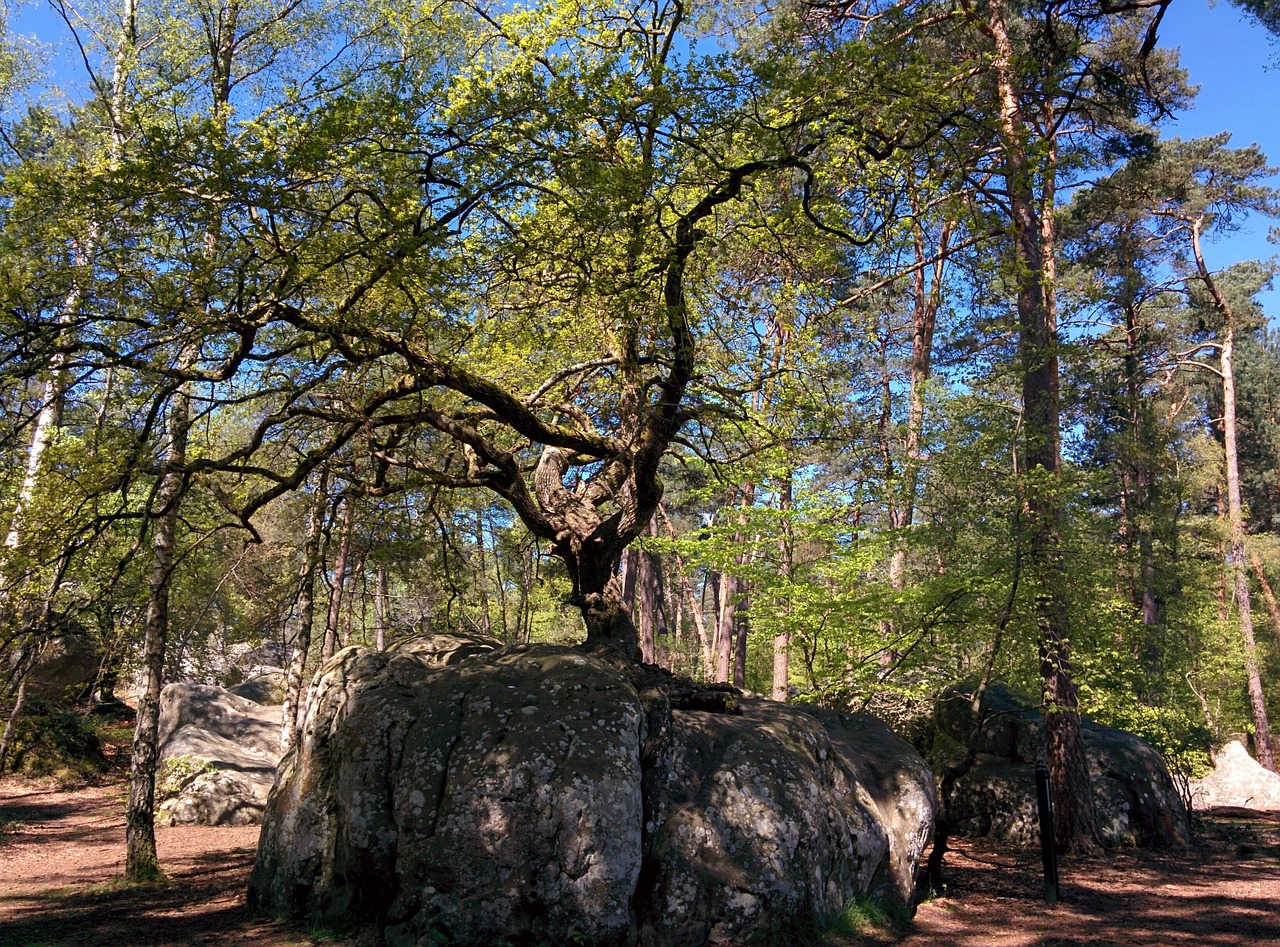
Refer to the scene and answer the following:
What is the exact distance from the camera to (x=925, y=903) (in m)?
7.88

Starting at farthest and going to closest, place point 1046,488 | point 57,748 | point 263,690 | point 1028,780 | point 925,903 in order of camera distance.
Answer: point 263,690, point 57,748, point 1028,780, point 1046,488, point 925,903

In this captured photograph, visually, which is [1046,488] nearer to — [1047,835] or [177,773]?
[1047,835]

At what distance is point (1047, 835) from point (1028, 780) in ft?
14.8

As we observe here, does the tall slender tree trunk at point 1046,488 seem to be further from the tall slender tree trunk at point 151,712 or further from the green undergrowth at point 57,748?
the green undergrowth at point 57,748

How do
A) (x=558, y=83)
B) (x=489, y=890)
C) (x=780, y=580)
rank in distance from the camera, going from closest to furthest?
(x=489, y=890), (x=558, y=83), (x=780, y=580)

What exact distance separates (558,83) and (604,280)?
1539mm

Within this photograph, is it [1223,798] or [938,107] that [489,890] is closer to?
[938,107]

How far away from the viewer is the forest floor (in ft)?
20.6

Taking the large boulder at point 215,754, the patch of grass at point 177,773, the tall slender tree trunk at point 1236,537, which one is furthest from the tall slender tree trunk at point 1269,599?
the patch of grass at point 177,773

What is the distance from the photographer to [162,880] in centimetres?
796

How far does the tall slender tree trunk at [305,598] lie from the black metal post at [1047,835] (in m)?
6.68

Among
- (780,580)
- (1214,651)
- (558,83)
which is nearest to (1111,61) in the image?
(780,580)

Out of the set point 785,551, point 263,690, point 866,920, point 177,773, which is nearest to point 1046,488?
point 785,551

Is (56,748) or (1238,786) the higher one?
Result: (56,748)
